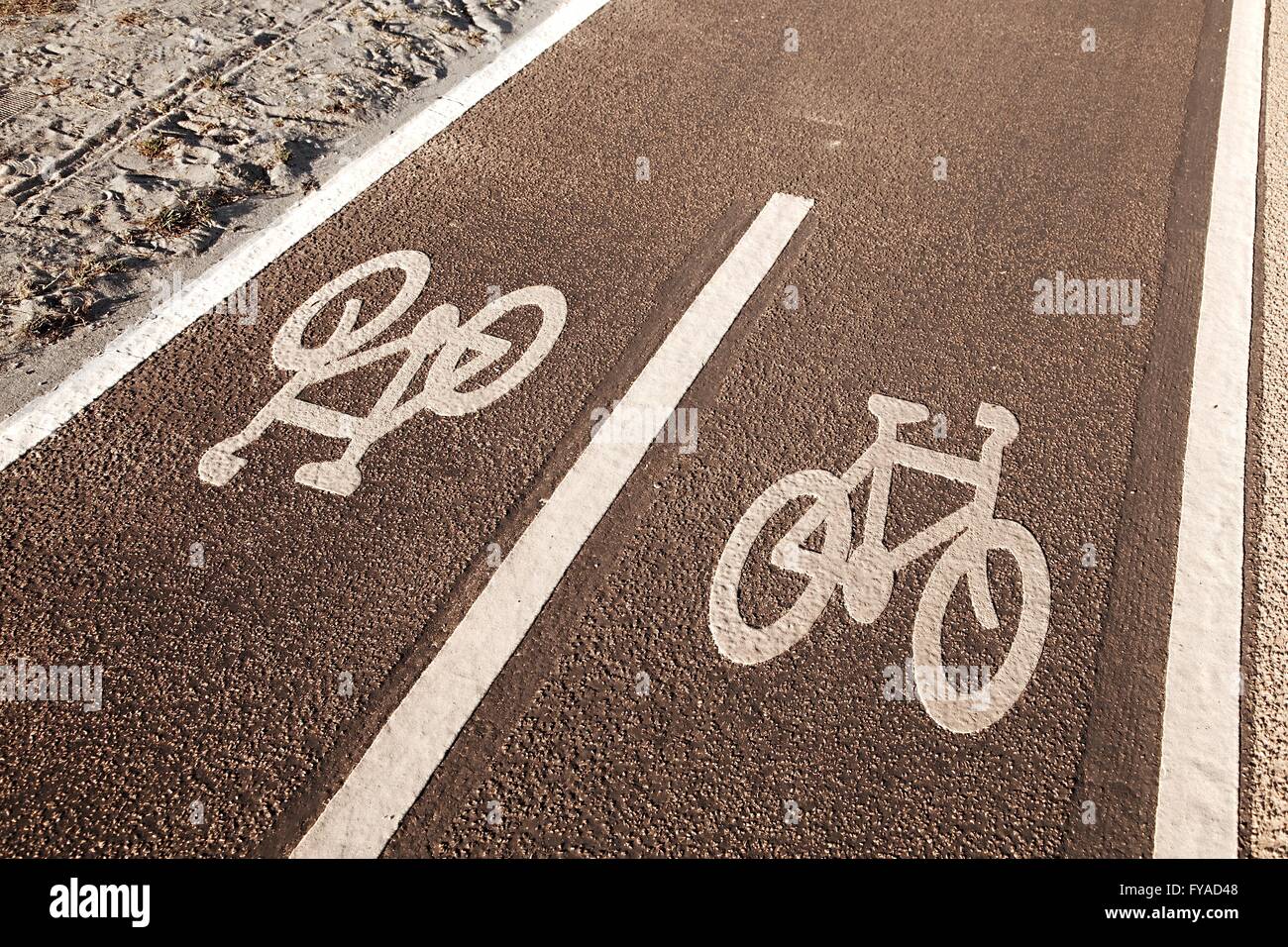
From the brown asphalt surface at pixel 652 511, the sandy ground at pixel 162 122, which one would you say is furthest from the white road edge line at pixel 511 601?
the sandy ground at pixel 162 122

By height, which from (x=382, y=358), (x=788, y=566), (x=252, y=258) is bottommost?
(x=788, y=566)

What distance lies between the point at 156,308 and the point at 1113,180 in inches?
203

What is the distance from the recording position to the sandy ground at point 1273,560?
3.26m

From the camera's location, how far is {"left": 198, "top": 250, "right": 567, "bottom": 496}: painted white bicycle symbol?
4.13 meters

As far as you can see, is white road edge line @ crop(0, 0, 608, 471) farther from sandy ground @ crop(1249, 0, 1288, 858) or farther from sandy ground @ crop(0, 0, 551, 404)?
sandy ground @ crop(1249, 0, 1288, 858)

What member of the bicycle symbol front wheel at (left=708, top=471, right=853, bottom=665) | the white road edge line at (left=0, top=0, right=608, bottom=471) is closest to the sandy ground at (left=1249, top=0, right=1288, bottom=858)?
the bicycle symbol front wheel at (left=708, top=471, right=853, bottom=665)

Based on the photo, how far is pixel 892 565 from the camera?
386cm

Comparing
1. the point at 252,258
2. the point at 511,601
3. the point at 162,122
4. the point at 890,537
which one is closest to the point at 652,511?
the point at 511,601

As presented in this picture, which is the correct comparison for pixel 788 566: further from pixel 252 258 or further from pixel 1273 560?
pixel 252 258

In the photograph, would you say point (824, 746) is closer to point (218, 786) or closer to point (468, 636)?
point (468, 636)

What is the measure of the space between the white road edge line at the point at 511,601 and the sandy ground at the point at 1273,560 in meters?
2.36

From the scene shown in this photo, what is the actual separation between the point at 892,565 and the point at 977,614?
347 mm

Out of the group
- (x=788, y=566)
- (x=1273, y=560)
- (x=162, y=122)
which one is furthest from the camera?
(x=162, y=122)
